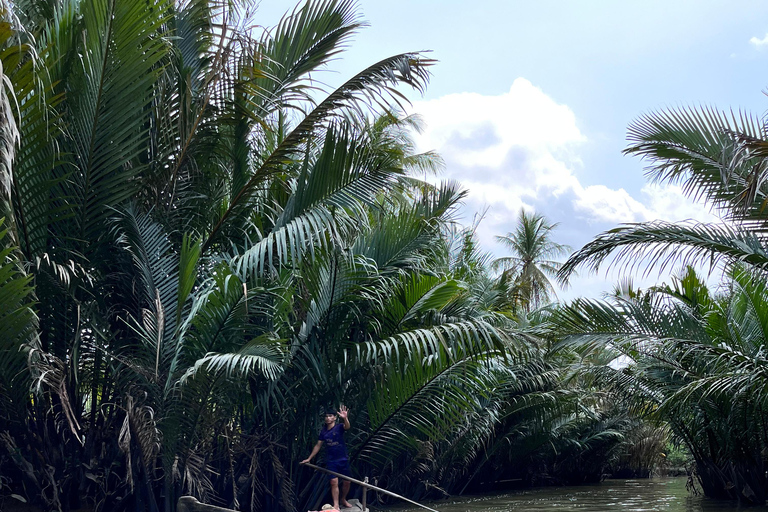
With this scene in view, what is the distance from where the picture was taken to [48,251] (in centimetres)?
922

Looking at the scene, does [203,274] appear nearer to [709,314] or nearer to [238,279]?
[238,279]

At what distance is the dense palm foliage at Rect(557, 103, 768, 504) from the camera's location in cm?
952

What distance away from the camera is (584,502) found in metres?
15.8

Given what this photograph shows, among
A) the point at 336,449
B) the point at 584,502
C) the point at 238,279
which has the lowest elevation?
the point at 584,502

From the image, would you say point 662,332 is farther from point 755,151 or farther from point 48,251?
point 48,251

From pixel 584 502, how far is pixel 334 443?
8.41m

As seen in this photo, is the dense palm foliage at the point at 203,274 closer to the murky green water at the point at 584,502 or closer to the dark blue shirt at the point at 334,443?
the dark blue shirt at the point at 334,443

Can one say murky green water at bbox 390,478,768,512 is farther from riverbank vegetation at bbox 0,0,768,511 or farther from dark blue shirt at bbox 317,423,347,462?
dark blue shirt at bbox 317,423,347,462

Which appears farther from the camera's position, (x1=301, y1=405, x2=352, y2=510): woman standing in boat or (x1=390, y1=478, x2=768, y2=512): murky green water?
(x1=390, y1=478, x2=768, y2=512): murky green water

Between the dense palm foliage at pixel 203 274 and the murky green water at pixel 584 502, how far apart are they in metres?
3.49

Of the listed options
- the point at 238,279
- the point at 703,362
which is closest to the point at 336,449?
the point at 238,279

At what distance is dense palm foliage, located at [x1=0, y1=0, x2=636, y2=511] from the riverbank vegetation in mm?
38

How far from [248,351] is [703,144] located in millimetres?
6651

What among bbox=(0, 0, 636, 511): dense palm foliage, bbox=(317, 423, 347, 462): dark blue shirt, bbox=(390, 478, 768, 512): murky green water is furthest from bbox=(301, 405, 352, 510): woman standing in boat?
bbox=(390, 478, 768, 512): murky green water
